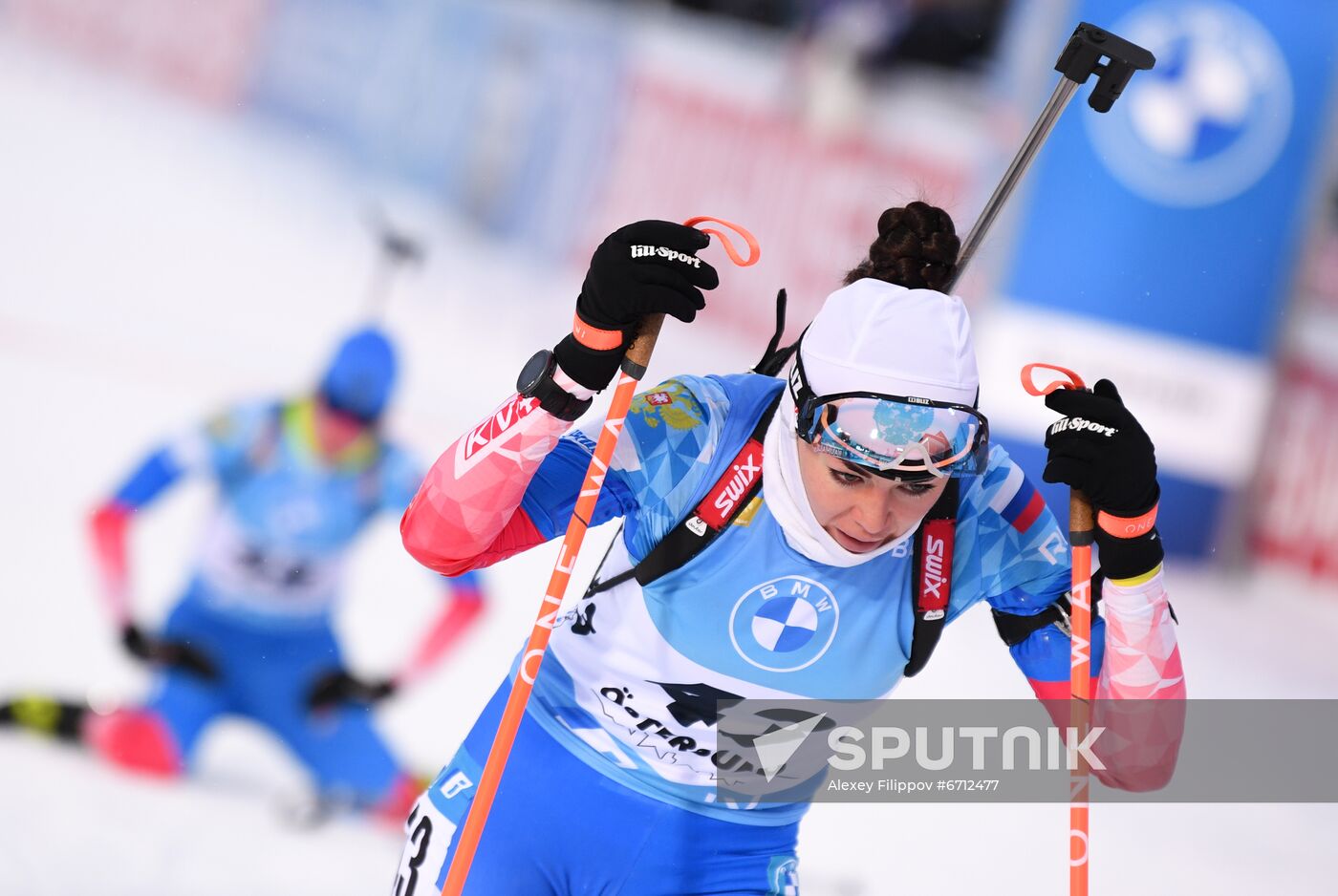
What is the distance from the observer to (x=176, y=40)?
973 centimetres

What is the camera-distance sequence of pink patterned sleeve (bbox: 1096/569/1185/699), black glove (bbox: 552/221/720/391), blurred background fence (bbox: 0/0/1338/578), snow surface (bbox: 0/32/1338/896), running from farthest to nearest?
blurred background fence (bbox: 0/0/1338/578), snow surface (bbox: 0/32/1338/896), pink patterned sleeve (bbox: 1096/569/1185/699), black glove (bbox: 552/221/720/391)

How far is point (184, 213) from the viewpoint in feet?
30.3

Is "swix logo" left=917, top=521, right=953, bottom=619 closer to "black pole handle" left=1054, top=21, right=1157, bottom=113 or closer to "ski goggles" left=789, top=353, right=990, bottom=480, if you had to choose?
"ski goggles" left=789, top=353, right=990, bottom=480

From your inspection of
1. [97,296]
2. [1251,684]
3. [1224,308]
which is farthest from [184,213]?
[1251,684]

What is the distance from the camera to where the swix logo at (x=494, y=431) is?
1.90 meters

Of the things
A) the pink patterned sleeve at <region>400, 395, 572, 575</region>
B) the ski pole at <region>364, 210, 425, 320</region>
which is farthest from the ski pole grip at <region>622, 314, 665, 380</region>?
the ski pole at <region>364, 210, 425, 320</region>

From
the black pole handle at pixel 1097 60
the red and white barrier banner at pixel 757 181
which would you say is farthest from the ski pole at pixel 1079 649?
the red and white barrier banner at pixel 757 181

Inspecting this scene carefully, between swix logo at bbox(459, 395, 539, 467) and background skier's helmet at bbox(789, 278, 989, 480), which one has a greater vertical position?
background skier's helmet at bbox(789, 278, 989, 480)

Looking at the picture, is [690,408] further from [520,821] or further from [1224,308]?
[1224,308]

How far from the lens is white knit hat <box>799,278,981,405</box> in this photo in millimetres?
1944

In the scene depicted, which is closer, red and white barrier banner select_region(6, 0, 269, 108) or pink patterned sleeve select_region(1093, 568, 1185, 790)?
pink patterned sleeve select_region(1093, 568, 1185, 790)

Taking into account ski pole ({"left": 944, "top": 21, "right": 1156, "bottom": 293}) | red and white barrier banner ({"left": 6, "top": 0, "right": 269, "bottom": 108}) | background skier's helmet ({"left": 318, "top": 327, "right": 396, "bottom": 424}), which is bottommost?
ski pole ({"left": 944, "top": 21, "right": 1156, "bottom": 293})

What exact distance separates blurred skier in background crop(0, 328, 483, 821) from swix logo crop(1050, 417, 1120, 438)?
2740 mm

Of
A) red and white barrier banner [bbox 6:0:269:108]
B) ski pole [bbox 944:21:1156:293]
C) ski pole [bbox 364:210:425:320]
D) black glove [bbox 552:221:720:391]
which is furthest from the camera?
red and white barrier banner [bbox 6:0:269:108]
